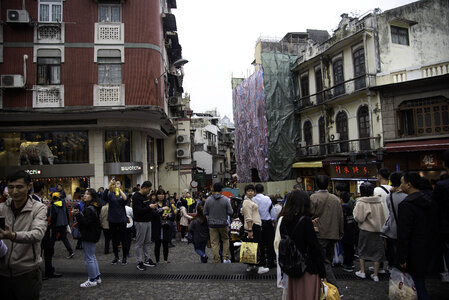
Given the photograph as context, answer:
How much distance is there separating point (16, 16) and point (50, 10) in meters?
1.67

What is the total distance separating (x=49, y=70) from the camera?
16.3 m

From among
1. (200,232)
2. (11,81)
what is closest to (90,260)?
(200,232)

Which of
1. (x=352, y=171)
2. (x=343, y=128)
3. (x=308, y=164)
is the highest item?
(x=343, y=128)

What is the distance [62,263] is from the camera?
784 centimetres

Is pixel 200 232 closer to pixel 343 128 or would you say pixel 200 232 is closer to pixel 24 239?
pixel 24 239

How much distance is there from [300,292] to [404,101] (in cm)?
1746

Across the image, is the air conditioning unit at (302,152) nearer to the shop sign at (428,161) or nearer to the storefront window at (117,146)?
the shop sign at (428,161)

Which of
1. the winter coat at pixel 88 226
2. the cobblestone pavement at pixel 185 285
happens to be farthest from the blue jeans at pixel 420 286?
the winter coat at pixel 88 226

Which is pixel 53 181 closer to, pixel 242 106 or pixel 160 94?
pixel 160 94

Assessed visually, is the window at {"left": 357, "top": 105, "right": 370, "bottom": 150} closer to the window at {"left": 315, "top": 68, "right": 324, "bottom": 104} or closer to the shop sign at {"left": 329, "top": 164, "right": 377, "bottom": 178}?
the shop sign at {"left": 329, "top": 164, "right": 377, "bottom": 178}

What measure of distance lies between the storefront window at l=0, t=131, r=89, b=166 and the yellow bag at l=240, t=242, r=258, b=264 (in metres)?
13.4

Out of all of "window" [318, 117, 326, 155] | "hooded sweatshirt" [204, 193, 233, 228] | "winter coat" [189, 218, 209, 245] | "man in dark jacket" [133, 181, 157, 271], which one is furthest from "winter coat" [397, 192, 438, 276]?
"window" [318, 117, 326, 155]

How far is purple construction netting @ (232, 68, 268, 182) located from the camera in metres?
26.0

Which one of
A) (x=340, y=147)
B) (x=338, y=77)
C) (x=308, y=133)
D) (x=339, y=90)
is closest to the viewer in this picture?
(x=340, y=147)
